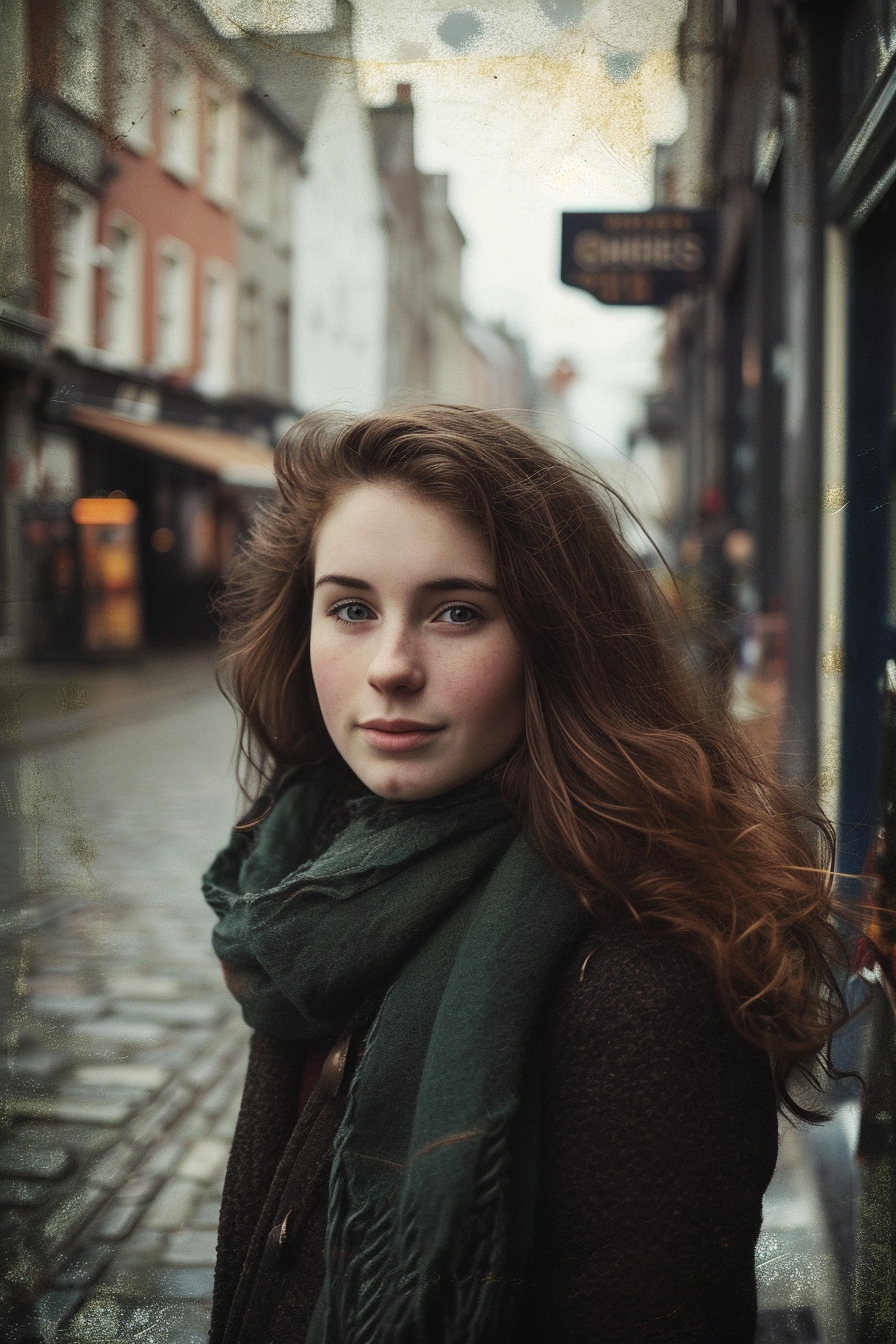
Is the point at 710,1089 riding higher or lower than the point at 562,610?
lower

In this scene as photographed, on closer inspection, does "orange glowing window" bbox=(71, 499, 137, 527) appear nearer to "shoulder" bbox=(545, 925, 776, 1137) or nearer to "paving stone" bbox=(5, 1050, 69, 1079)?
"paving stone" bbox=(5, 1050, 69, 1079)

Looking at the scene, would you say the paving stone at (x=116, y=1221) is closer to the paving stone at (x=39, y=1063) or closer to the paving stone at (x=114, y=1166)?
the paving stone at (x=114, y=1166)

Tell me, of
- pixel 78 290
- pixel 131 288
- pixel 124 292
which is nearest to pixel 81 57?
pixel 78 290

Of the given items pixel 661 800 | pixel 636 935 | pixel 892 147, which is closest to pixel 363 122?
pixel 892 147

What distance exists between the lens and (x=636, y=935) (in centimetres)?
122

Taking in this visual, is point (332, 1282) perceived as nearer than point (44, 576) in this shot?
Yes

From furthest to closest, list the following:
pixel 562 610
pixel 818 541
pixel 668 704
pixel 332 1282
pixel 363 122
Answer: pixel 818 541 → pixel 363 122 → pixel 668 704 → pixel 562 610 → pixel 332 1282

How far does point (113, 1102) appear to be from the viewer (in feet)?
11.0

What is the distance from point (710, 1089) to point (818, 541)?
2.96 metres

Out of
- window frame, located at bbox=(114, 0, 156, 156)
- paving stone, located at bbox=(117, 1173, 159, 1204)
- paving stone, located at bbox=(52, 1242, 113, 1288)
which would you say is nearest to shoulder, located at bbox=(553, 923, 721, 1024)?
window frame, located at bbox=(114, 0, 156, 156)

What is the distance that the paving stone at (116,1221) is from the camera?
2670 millimetres

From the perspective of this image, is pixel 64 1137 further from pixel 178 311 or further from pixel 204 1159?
pixel 178 311

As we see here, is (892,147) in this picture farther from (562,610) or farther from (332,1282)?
(332,1282)

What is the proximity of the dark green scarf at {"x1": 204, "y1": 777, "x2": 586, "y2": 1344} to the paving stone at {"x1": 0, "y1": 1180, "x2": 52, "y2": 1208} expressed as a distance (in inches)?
66.0
